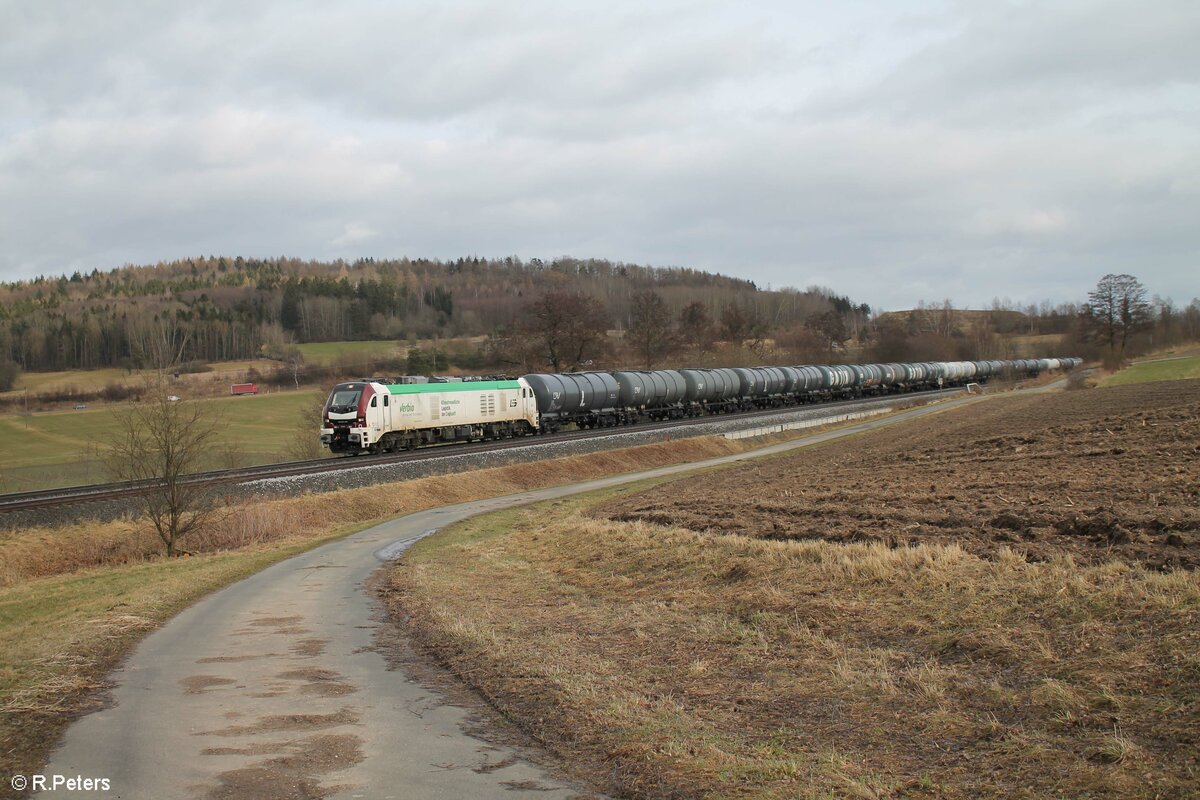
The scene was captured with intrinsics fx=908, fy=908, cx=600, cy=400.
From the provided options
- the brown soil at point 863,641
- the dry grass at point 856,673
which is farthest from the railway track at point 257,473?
the dry grass at point 856,673

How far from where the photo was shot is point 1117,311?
107812 millimetres

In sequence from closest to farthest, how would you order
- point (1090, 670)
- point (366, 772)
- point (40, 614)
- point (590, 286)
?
point (366, 772)
point (1090, 670)
point (40, 614)
point (590, 286)

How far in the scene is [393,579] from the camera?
56.6 ft

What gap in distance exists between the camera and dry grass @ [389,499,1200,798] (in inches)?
239

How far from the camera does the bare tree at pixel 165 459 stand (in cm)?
2706

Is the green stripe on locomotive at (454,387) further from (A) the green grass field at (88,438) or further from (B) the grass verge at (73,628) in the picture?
(B) the grass verge at (73,628)

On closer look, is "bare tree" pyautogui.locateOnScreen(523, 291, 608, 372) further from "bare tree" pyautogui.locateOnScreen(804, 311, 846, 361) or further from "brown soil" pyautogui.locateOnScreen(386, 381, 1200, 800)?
"brown soil" pyautogui.locateOnScreen(386, 381, 1200, 800)

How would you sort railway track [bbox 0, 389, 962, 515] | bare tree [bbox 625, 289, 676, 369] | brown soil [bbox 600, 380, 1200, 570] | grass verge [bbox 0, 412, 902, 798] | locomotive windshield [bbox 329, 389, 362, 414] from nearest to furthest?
grass verge [bbox 0, 412, 902, 798]
brown soil [bbox 600, 380, 1200, 570]
railway track [bbox 0, 389, 962, 515]
locomotive windshield [bbox 329, 389, 362, 414]
bare tree [bbox 625, 289, 676, 369]

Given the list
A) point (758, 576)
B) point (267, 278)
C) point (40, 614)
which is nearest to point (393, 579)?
point (40, 614)

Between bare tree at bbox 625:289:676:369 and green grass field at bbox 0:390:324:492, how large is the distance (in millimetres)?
36886

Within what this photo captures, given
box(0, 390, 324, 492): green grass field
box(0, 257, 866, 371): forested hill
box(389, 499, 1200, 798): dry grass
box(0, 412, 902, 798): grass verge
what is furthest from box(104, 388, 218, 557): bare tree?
box(0, 257, 866, 371): forested hill

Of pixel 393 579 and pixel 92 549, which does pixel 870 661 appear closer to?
pixel 393 579

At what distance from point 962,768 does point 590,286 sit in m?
193

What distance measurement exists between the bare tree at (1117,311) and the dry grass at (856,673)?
10848 centimetres
